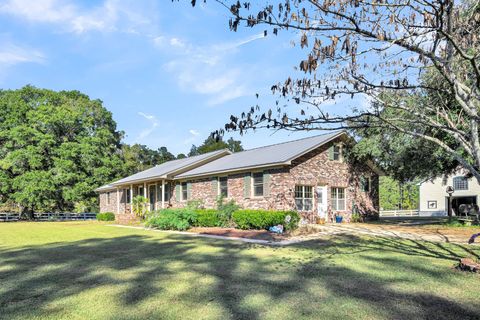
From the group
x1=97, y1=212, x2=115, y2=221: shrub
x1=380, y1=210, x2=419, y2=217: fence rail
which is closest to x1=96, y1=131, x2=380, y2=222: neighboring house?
x1=97, y1=212, x2=115, y2=221: shrub

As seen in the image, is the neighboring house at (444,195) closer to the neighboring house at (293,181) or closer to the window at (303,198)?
the neighboring house at (293,181)

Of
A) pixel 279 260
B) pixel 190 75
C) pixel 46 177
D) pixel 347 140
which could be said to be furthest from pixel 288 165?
pixel 46 177

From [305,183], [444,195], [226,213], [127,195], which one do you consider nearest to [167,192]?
[127,195]

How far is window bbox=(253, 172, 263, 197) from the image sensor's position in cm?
1845

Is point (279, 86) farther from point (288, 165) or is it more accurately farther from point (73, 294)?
point (288, 165)

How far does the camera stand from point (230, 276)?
693 cm

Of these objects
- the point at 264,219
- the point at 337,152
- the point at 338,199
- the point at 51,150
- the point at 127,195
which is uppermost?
the point at 51,150

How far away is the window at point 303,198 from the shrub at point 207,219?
419 centimetres

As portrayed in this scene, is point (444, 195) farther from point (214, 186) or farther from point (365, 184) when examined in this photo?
point (214, 186)

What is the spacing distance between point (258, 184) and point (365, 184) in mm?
7788

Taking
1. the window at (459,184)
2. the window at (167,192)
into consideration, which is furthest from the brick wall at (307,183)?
the window at (459,184)

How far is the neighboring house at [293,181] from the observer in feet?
58.0

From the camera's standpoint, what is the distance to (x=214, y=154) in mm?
26297

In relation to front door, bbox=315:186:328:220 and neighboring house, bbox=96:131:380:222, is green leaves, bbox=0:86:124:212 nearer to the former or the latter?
neighboring house, bbox=96:131:380:222
